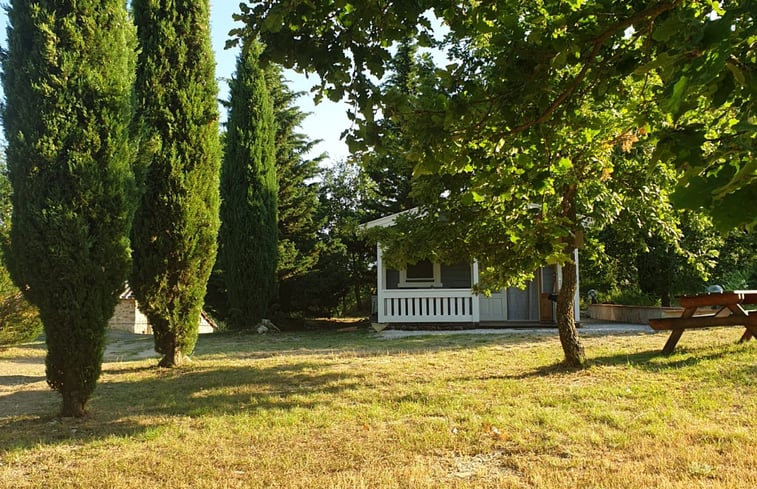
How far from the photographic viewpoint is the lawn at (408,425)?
3553 millimetres

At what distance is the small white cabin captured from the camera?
14648 millimetres

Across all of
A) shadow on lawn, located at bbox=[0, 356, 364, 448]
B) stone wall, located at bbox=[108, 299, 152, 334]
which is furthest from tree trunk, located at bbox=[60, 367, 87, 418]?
stone wall, located at bbox=[108, 299, 152, 334]

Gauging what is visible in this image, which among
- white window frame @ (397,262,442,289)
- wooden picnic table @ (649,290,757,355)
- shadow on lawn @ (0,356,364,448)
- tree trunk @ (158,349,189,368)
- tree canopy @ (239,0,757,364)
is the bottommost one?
shadow on lawn @ (0,356,364,448)

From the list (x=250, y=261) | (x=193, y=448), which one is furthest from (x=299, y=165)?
(x=193, y=448)

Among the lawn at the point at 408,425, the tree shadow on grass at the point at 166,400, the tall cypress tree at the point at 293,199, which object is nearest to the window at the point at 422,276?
the tall cypress tree at the point at 293,199

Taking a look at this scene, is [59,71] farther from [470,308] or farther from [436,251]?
[470,308]

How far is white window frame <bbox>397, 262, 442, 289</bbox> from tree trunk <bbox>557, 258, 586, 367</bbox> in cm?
877

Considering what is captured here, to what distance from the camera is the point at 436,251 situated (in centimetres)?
729

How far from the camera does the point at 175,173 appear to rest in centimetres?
846

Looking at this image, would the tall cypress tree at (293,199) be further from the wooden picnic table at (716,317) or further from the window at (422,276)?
the wooden picnic table at (716,317)

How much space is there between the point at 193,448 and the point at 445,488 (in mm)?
2106

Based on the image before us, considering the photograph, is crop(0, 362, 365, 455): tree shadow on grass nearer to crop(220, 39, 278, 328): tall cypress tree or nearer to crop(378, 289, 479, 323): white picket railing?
crop(378, 289, 479, 323): white picket railing

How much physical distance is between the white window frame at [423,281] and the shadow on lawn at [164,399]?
825cm

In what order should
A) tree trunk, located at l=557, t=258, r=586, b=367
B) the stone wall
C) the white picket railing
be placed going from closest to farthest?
tree trunk, located at l=557, t=258, r=586, b=367, the white picket railing, the stone wall
